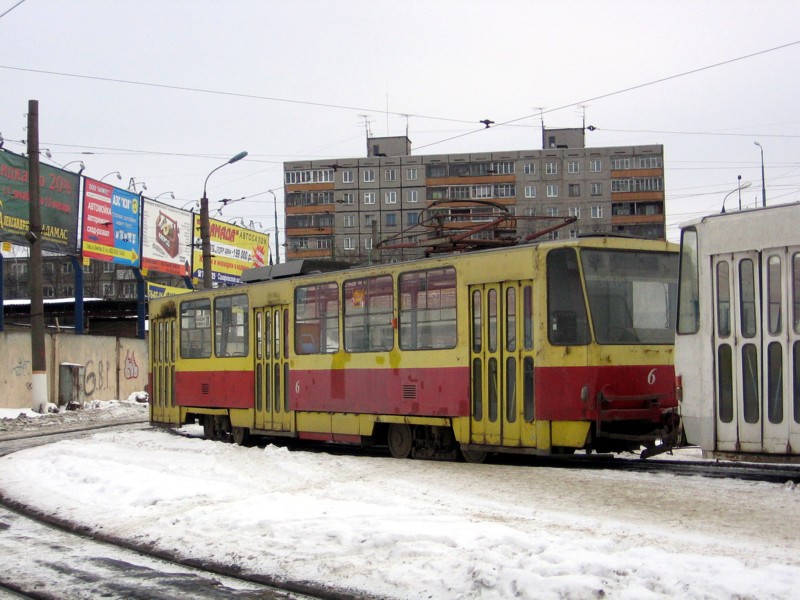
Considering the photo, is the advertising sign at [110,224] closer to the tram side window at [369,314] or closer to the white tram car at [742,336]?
the tram side window at [369,314]

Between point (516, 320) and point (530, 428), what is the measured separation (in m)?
1.47

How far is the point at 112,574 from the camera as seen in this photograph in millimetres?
7707

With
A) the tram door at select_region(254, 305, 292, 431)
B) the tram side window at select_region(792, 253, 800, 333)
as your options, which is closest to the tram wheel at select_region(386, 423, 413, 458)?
the tram door at select_region(254, 305, 292, 431)

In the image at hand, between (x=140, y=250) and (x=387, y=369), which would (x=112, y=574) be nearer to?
(x=387, y=369)

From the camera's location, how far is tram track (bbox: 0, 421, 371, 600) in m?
A: 6.97

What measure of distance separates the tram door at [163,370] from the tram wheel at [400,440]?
25.5ft

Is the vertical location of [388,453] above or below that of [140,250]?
below

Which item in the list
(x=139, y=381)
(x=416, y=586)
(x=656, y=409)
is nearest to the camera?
(x=416, y=586)

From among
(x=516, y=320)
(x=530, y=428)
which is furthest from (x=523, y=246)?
(x=530, y=428)

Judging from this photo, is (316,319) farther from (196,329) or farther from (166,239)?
(166,239)

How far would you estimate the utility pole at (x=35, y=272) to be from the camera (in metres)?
28.6

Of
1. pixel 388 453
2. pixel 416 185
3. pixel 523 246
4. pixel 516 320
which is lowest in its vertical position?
pixel 388 453

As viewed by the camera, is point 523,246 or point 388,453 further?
point 388,453

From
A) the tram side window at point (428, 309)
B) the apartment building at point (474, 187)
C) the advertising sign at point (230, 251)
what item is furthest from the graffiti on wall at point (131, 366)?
the apartment building at point (474, 187)
